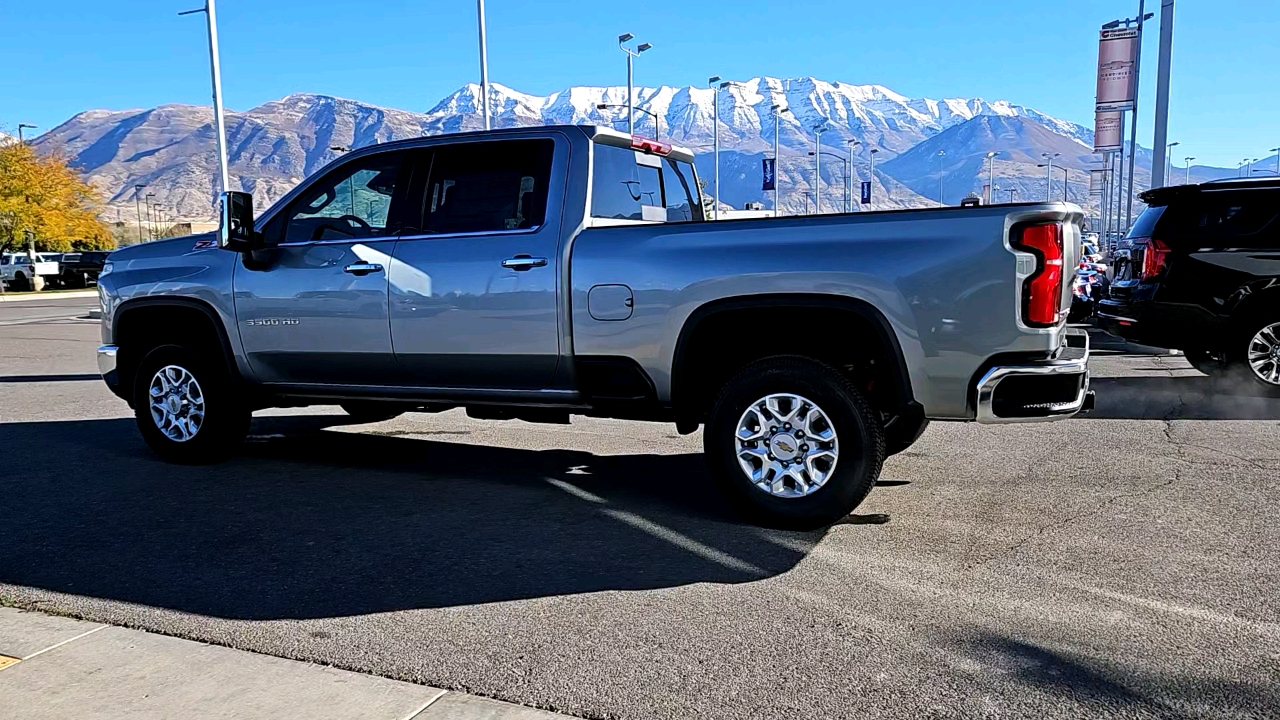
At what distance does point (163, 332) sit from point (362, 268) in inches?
72.0

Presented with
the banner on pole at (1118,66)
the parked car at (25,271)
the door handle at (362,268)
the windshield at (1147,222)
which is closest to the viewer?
the door handle at (362,268)

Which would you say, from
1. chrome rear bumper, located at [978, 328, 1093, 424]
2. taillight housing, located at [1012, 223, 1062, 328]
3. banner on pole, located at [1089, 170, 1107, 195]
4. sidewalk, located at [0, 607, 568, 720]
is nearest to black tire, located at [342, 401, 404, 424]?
sidewalk, located at [0, 607, 568, 720]

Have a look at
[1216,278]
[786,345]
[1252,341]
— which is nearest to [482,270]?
[786,345]

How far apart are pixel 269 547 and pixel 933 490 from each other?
3.51 meters

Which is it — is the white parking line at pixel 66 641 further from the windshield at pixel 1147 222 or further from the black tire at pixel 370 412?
the windshield at pixel 1147 222

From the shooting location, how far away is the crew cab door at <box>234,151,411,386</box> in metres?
6.07

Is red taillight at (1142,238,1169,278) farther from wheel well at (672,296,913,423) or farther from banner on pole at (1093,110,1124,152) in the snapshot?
banner on pole at (1093,110,1124,152)

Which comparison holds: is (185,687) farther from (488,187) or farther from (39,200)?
(39,200)

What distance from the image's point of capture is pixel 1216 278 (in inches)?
361

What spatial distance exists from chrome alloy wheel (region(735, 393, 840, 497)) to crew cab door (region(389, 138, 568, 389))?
1175 mm

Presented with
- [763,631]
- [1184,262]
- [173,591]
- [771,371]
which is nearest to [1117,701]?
[763,631]

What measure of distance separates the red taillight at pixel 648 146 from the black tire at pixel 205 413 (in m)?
2.98

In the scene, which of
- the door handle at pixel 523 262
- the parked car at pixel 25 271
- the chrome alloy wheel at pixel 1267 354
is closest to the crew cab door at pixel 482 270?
the door handle at pixel 523 262

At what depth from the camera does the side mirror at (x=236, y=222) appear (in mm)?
6273
